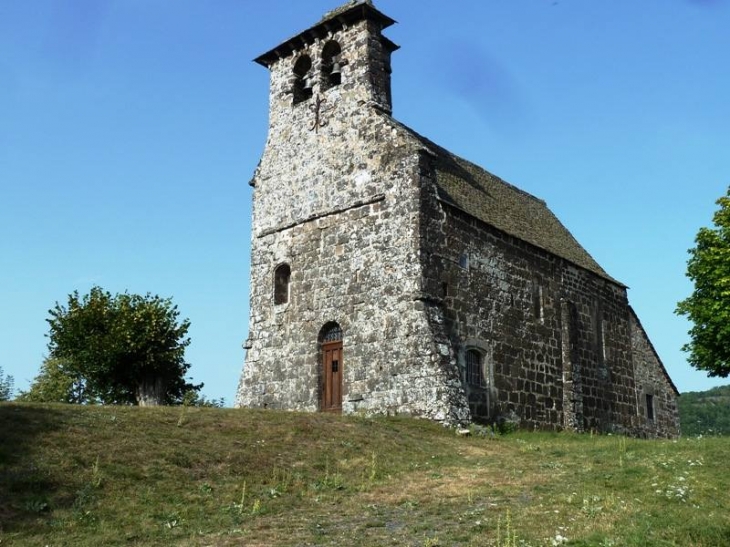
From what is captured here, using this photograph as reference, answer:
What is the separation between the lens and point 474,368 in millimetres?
24547

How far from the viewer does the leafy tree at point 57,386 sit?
45156 mm

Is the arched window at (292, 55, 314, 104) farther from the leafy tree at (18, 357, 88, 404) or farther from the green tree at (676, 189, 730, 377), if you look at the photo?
the leafy tree at (18, 357, 88, 404)

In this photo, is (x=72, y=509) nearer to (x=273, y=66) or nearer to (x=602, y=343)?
(x=273, y=66)

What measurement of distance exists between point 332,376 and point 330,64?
11.1m

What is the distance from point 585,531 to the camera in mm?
10812

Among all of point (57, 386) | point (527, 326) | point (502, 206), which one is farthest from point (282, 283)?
point (57, 386)

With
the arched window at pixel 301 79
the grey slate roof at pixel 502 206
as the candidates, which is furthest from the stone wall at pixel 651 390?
the arched window at pixel 301 79

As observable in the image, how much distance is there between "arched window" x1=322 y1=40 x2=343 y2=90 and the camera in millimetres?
27469

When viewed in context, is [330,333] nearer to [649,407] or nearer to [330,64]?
[330,64]

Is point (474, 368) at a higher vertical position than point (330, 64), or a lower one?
lower

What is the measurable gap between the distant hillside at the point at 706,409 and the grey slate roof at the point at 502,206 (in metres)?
39.3

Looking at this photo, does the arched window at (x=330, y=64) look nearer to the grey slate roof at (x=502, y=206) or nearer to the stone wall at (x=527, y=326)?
the grey slate roof at (x=502, y=206)

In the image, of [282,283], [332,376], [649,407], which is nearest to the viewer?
[332,376]

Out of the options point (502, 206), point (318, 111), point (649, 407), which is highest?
point (318, 111)
